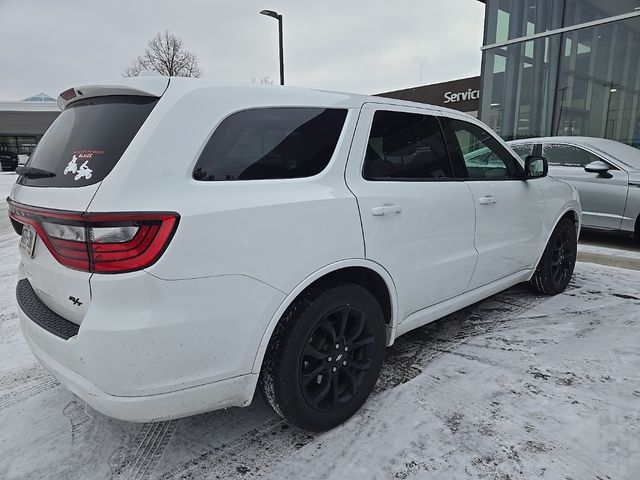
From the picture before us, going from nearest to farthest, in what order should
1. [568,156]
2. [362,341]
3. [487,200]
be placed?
[362,341] < [487,200] < [568,156]

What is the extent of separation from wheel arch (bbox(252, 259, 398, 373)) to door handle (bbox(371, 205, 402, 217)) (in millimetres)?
261

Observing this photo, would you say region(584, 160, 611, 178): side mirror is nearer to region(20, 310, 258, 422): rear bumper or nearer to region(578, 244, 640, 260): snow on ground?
region(578, 244, 640, 260): snow on ground

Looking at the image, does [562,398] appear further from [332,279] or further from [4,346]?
[4,346]

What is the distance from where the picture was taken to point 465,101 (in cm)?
2572

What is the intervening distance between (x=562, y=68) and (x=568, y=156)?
6042 millimetres

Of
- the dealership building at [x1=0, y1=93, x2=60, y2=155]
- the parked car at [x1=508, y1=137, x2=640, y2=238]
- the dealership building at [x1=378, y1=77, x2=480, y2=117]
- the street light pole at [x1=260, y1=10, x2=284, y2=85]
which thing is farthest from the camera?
the dealership building at [x1=0, y1=93, x2=60, y2=155]

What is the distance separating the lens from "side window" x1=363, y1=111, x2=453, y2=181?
2.57 m

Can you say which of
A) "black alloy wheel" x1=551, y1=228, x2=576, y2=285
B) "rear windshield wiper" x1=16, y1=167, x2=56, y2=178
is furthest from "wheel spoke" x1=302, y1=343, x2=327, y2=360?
"black alloy wheel" x1=551, y1=228, x2=576, y2=285

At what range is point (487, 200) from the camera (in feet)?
10.7

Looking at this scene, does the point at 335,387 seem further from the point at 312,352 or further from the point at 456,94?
the point at 456,94

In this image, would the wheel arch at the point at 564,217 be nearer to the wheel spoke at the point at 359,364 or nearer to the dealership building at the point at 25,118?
the wheel spoke at the point at 359,364

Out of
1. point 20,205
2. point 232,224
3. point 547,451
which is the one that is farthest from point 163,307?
point 547,451

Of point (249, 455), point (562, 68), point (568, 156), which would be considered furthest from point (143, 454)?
point (562, 68)

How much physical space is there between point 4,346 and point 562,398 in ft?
12.5
